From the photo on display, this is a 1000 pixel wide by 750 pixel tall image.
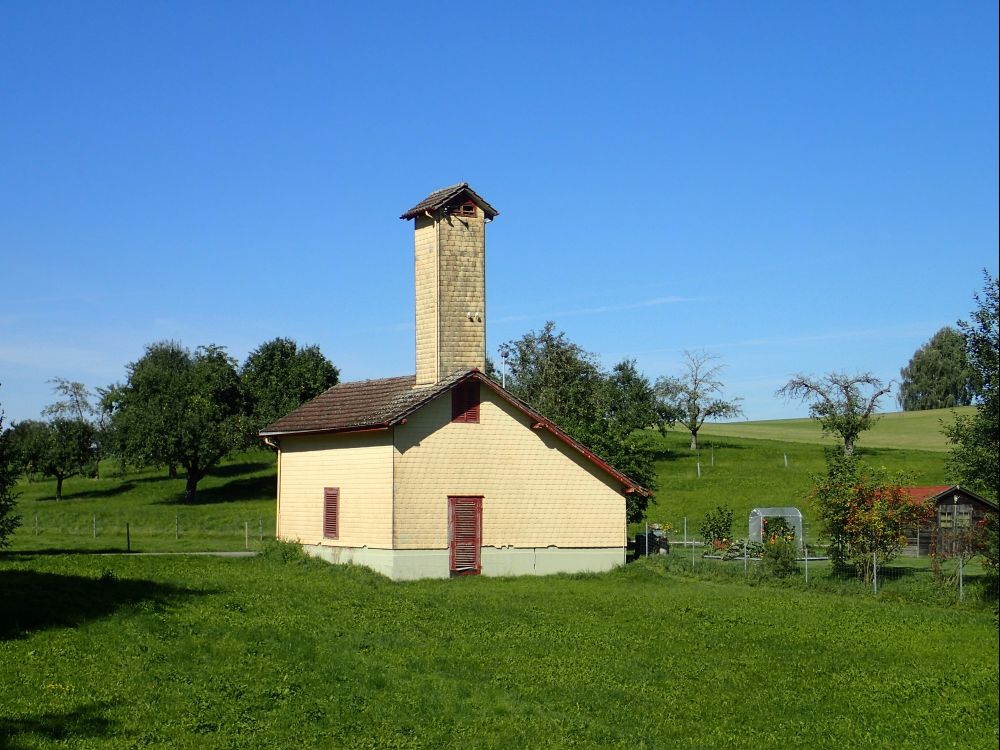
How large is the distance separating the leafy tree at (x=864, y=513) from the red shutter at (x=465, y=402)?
10570 millimetres

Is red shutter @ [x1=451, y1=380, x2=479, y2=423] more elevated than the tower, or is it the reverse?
the tower

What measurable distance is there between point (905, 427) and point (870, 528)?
280 feet

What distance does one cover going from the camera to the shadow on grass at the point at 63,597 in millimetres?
20812

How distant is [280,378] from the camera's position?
298 feet

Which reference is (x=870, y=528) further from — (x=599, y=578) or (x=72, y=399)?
(x=72, y=399)

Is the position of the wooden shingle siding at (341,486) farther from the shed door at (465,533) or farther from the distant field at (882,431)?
the distant field at (882,431)

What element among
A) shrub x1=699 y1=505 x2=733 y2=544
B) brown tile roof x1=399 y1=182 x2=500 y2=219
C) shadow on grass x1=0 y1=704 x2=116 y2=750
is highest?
brown tile roof x1=399 y1=182 x2=500 y2=219

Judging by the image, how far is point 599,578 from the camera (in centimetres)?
3416

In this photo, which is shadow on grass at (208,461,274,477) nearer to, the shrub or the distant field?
the distant field

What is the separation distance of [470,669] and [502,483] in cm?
1553

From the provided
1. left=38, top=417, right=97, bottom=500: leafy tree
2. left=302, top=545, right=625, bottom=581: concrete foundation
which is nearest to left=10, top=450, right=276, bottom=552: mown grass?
left=38, top=417, right=97, bottom=500: leafy tree

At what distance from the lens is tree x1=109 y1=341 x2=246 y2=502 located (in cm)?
7050

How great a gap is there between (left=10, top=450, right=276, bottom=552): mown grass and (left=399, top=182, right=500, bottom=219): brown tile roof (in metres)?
14.9

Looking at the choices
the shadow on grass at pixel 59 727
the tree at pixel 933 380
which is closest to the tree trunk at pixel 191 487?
the shadow on grass at pixel 59 727
